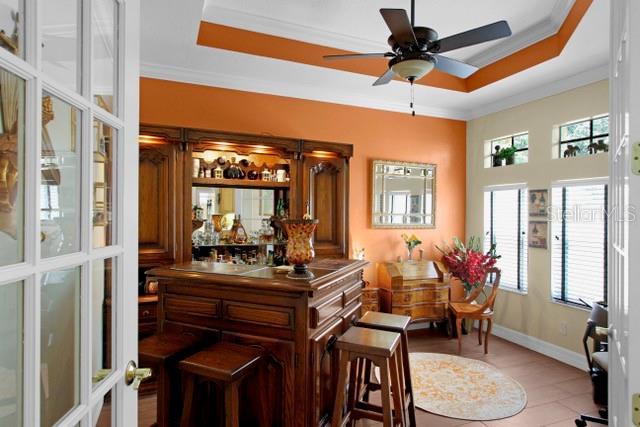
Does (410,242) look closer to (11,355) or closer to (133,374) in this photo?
(133,374)

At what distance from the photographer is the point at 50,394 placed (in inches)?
29.8

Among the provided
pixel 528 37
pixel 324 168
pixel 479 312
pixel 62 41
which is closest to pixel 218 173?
pixel 324 168

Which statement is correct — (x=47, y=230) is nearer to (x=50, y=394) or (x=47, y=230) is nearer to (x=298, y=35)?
(x=50, y=394)

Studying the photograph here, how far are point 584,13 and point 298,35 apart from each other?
2.33 m

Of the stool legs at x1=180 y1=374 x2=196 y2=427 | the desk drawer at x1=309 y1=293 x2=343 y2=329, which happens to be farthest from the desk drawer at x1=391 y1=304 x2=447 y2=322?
the stool legs at x1=180 y1=374 x2=196 y2=427

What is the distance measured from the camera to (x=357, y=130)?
15.4 ft

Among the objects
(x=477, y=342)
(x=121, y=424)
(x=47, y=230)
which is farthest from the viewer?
(x=477, y=342)

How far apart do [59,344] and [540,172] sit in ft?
15.4

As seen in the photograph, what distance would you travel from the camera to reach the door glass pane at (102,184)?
0.93m

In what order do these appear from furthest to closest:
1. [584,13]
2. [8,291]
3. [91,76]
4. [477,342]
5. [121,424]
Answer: [477,342], [584,13], [121,424], [91,76], [8,291]

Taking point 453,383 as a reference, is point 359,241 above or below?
above

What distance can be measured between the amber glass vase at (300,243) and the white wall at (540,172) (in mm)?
3175

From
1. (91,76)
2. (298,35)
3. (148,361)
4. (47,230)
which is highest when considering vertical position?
(298,35)

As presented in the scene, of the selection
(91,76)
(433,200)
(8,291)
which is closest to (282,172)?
(433,200)
